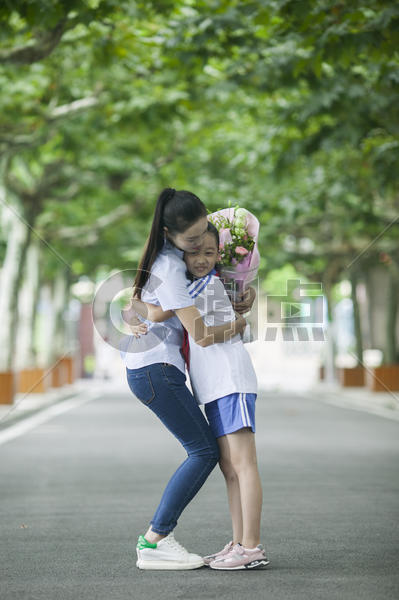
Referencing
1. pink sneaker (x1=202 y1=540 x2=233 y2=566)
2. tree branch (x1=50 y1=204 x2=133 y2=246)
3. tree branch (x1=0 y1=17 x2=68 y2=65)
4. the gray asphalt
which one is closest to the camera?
the gray asphalt

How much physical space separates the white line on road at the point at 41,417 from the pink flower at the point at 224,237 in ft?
31.7

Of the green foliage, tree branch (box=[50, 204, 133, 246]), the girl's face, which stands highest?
the green foliage

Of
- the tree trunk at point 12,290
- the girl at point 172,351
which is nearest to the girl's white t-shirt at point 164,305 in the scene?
the girl at point 172,351

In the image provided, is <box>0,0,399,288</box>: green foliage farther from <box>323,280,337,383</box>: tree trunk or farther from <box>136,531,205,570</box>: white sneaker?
<box>136,531,205,570</box>: white sneaker

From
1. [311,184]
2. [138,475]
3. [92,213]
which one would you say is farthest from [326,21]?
[92,213]

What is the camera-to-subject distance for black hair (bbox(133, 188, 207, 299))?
565 cm

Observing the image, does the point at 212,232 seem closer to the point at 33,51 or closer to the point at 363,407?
the point at 33,51

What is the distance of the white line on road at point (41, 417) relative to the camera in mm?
16562

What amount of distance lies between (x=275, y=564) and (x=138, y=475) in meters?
4.74

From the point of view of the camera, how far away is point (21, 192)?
25125mm

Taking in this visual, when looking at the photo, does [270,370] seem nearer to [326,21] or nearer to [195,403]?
[326,21]

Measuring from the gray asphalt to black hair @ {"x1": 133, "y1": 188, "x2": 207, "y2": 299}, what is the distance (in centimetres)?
153

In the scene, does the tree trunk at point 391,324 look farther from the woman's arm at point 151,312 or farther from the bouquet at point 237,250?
the woman's arm at point 151,312

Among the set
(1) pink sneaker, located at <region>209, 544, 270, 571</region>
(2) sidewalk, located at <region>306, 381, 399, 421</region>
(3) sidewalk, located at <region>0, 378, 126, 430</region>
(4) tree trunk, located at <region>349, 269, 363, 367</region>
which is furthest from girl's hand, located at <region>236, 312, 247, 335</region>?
(4) tree trunk, located at <region>349, 269, 363, 367</region>
